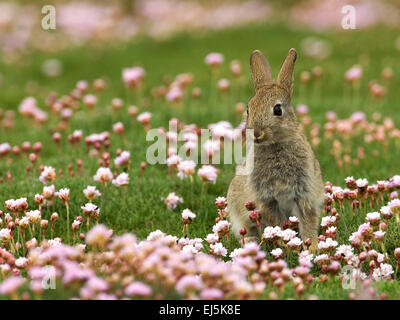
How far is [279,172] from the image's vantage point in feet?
23.7

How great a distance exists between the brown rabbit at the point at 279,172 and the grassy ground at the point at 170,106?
41 centimetres

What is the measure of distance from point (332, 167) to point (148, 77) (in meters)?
7.44

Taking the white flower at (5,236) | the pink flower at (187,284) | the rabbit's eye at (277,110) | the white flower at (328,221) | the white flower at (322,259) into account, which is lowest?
the pink flower at (187,284)

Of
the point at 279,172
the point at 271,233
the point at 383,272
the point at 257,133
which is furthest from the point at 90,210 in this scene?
the point at 383,272

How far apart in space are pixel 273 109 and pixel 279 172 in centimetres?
63

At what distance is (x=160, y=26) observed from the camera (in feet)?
70.1

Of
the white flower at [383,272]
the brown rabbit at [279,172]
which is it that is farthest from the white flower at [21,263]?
the white flower at [383,272]

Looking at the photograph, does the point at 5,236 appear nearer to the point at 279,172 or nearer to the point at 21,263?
the point at 21,263

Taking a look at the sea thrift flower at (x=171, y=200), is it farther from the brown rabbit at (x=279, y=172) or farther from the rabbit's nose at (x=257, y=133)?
the rabbit's nose at (x=257, y=133)

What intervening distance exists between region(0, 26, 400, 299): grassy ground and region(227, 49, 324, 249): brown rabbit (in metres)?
0.41

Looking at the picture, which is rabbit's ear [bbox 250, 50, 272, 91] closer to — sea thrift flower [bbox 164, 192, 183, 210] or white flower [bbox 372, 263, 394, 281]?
sea thrift flower [bbox 164, 192, 183, 210]

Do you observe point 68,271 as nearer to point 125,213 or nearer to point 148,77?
point 125,213

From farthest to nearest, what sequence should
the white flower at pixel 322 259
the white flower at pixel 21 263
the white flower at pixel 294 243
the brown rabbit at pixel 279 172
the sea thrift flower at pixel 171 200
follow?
the sea thrift flower at pixel 171 200 → the brown rabbit at pixel 279 172 → the white flower at pixel 294 243 → the white flower at pixel 322 259 → the white flower at pixel 21 263

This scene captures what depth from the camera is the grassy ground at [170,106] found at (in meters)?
8.21
